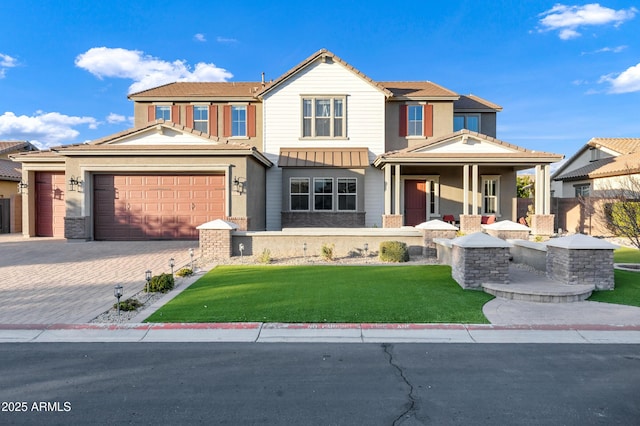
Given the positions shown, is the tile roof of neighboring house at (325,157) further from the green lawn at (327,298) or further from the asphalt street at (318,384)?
the asphalt street at (318,384)

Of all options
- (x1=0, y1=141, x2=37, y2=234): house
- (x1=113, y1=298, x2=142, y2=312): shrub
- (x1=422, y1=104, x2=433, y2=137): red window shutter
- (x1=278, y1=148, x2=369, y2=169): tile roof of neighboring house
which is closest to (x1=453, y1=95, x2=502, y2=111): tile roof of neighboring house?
(x1=422, y1=104, x2=433, y2=137): red window shutter

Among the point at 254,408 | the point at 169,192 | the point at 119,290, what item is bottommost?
the point at 254,408

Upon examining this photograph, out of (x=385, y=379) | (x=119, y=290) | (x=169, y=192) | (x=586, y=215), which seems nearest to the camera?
(x=385, y=379)

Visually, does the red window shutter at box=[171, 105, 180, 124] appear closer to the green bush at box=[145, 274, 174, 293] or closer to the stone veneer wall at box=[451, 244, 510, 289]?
the green bush at box=[145, 274, 174, 293]

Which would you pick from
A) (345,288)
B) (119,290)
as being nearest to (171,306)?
(119,290)

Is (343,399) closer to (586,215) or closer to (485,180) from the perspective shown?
(485,180)

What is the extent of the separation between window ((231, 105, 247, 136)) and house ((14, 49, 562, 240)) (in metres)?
0.07

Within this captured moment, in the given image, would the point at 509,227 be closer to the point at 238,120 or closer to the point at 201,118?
the point at 238,120

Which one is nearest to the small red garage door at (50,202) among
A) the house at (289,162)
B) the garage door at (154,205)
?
the house at (289,162)

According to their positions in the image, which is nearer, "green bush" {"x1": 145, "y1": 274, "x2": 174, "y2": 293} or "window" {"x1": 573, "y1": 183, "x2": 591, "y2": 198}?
"green bush" {"x1": 145, "y1": 274, "x2": 174, "y2": 293}

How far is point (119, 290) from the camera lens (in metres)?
7.06

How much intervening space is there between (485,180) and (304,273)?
14.9 metres

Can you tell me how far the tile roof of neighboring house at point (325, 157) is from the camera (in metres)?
19.3

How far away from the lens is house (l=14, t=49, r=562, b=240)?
16.3 m
